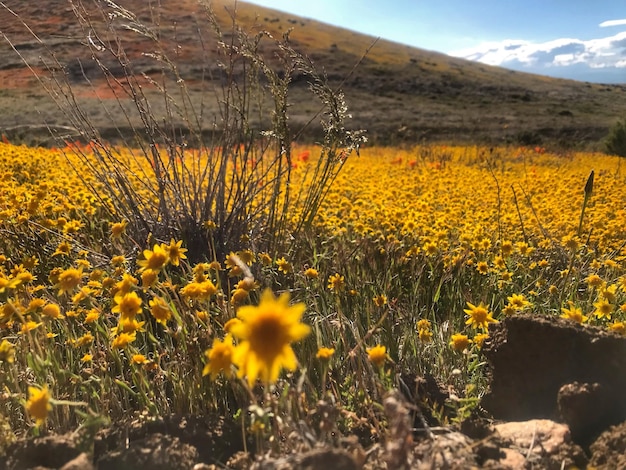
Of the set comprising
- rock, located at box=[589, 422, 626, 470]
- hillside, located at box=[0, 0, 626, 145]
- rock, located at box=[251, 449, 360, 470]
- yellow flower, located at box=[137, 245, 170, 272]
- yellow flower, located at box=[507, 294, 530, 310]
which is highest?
hillside, located at box=[0, 0, 626, 145]

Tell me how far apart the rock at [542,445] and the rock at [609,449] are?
37 mm

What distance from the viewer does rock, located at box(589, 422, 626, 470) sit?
123 centimetres

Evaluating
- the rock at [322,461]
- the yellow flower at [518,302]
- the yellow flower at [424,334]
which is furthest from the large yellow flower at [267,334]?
the yellow flower at [518,302]

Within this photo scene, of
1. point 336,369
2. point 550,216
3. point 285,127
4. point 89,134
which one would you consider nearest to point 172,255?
point 336,369

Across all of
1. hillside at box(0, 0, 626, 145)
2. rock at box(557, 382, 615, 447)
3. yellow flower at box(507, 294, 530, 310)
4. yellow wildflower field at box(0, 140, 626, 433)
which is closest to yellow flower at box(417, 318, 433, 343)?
yellow wildflower field at box(0, 140, 626, 433)

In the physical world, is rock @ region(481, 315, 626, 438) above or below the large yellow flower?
below

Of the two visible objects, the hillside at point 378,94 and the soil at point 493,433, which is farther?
the hillside at point 378,94

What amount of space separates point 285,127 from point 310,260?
0.82 m

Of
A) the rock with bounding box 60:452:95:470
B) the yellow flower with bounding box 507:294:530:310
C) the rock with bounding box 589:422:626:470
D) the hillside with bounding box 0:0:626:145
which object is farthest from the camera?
the hillside with bounding box 0:0:626:145

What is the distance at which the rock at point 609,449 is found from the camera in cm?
123

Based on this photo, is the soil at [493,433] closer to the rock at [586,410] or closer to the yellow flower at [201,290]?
the rock at [586,410]

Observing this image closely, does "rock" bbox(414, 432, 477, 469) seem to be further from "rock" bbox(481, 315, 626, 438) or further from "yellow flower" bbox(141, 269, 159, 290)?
"yellow flower" bbox(141, 269, 159, 290)

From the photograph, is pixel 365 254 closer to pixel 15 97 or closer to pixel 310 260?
pixel 310 260

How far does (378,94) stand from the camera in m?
35.7
